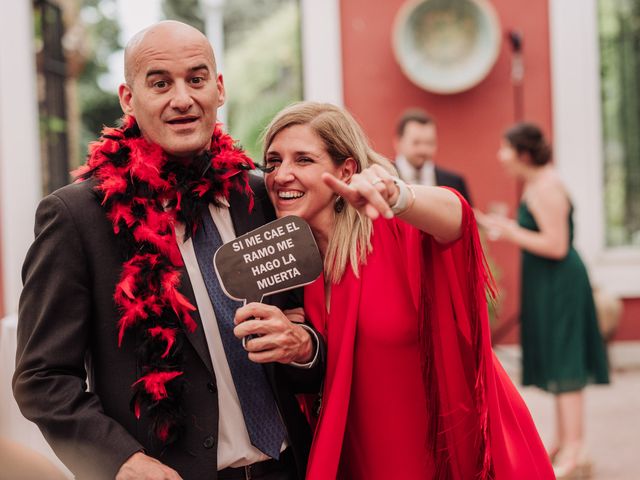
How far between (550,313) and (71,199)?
11.7 feet

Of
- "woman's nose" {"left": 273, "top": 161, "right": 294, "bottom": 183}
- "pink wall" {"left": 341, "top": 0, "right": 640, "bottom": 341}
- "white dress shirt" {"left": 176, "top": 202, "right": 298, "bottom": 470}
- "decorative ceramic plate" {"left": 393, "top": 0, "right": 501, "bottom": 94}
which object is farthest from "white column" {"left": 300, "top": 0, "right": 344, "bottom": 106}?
"white dress shirt" {"left": 176, "top": 202, "right": 298, "bottom": 470}

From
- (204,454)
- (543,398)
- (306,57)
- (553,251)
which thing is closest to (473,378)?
(204,454)

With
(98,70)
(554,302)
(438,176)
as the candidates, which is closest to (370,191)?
(554,302)

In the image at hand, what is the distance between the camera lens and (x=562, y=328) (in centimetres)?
481

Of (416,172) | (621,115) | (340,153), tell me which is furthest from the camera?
(621,115)

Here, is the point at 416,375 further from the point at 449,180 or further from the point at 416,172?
the point at 449,180

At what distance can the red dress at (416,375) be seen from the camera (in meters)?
2.12

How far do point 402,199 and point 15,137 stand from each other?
5146mm

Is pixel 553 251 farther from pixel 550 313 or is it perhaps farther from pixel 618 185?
pixel 618 185

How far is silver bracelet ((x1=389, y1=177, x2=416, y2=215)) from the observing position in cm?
188

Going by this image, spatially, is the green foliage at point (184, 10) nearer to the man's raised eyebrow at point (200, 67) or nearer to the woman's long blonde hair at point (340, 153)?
the woman's long blonde hair at point (340, 153)

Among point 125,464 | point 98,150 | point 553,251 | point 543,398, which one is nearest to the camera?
point 125,464

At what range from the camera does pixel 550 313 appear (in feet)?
15.9

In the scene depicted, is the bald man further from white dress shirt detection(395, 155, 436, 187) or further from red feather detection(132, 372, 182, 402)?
white dress shirt detection(395, 155, 436, 187)
